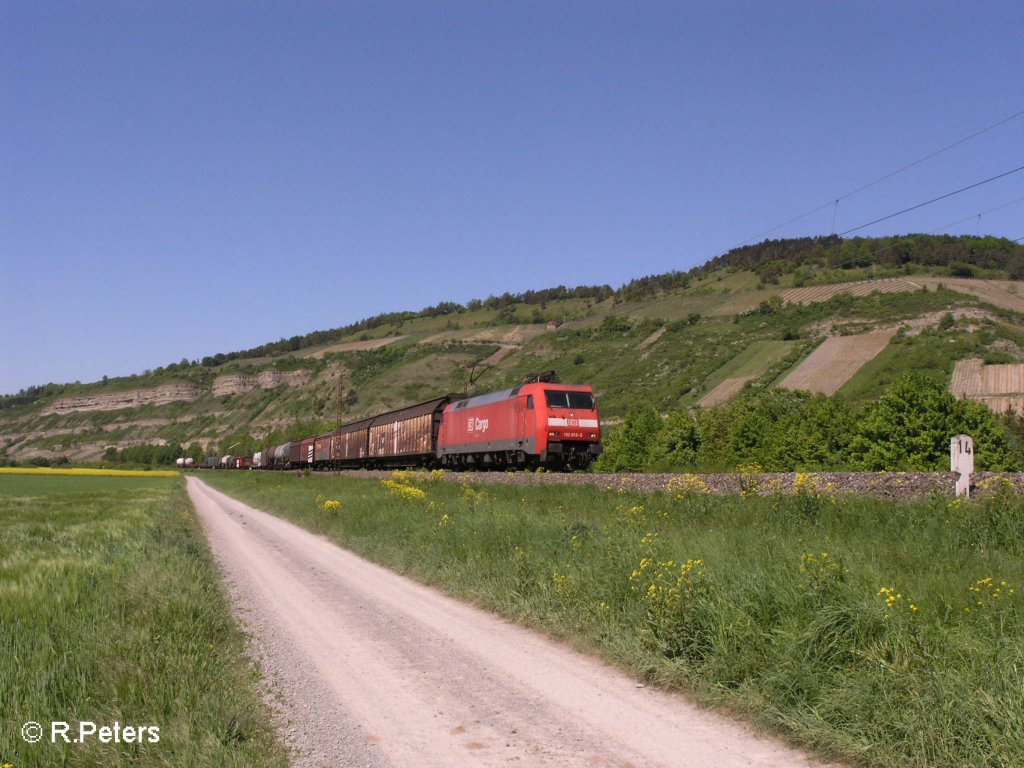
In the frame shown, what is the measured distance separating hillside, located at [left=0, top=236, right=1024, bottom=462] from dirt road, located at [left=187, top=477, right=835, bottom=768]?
170ft

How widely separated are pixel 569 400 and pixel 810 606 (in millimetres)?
25916

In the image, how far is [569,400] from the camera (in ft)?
107

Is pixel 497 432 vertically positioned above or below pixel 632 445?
above

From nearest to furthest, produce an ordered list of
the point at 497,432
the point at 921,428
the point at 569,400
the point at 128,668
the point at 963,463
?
the point at 128,668 < the point at 963,463 < the point at 569,400 < the point at 921,428 < the point at 497,432

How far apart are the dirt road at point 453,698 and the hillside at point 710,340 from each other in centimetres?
5171

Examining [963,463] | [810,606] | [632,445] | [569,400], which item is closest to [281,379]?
[632,445]

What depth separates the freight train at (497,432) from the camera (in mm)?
31953

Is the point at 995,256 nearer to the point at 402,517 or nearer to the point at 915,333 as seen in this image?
the point at 915,333

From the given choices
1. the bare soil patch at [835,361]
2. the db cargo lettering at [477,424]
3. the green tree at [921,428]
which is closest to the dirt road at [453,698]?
the db cargo lettering at [477,424]

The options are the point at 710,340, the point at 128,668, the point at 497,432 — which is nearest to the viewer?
the point at 128,668

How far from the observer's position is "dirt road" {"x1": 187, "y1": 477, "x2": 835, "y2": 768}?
562 centimetres

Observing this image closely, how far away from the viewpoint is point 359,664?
27.0ft

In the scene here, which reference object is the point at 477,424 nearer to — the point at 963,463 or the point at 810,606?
the point at 963,463

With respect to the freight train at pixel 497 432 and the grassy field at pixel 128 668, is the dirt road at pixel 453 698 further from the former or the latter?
the freight train at pixel 497 432
